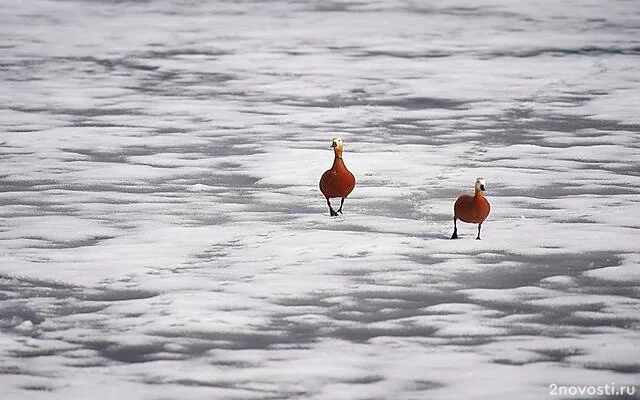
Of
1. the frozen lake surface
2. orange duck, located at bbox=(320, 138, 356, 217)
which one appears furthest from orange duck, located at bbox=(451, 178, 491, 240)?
orange duck, located at bbox=(320, 138, 356, 217)

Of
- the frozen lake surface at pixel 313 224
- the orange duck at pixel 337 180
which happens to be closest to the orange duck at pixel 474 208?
the frozen lake surface at pixel 313 224

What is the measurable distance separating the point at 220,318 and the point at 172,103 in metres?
6.62

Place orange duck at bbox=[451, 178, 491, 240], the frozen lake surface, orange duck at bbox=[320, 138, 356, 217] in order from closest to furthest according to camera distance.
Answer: the frozen lake surface < orange duck at bbox=[451, 178, 491, 240] < orange duck at bbox=[320, 138, 356, 217]

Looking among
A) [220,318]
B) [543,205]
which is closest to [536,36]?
[543,205]

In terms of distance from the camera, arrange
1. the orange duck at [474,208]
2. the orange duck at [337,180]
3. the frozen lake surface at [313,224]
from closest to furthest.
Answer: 1. the frozen lake surface at [313,224]
2. the orange duck at [474,208]
3. the orange duck at [337,180]

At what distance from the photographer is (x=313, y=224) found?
7.21 meters

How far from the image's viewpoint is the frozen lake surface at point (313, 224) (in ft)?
16.1

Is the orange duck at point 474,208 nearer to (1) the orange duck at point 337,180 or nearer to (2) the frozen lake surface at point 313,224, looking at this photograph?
(2) the frozen lake surface at point 313,224

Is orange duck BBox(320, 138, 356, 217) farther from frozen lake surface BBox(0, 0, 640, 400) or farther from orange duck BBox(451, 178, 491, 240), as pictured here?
orange duck BBox(451, 178, 491, 240)

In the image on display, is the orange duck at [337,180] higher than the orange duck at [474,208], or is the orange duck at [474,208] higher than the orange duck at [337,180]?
the orange duck at [337,180]

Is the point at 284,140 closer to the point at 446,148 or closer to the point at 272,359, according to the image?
the point at 446,148

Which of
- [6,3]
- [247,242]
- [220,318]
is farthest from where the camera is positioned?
[6,3]

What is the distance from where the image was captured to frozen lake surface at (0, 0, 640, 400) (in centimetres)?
490

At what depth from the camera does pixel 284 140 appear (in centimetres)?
997
